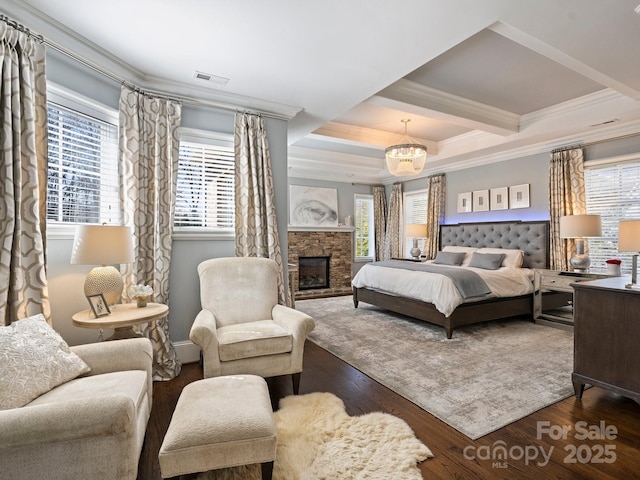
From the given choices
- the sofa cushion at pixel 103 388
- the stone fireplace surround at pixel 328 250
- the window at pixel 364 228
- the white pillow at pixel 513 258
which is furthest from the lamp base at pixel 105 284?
the window at pixel 364 228

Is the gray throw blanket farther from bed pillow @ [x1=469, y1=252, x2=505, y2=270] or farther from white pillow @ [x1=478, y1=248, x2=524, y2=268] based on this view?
white pillow @ [x1=478, y1=248, x2=524, y2=268]

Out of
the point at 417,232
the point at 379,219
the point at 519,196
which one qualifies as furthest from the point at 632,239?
the point at 379,219

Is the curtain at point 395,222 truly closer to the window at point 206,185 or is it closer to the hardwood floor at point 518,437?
the window at point 206,185

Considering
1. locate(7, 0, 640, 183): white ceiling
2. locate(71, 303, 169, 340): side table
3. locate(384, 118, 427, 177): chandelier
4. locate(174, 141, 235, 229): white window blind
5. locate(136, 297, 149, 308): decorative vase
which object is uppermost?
locate(7, 0, 640, 183): white ceiling

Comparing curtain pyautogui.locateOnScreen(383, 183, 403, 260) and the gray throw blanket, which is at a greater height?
curtain pyautogui.locateOnScreen(383, 183, 403, 260)

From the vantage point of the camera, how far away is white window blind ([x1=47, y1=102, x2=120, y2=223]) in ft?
8.27

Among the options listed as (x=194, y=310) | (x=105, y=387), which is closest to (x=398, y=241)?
(x=194, y=310)

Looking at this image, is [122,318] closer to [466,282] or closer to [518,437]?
[518,437]

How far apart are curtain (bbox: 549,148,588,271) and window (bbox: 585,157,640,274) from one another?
144mm

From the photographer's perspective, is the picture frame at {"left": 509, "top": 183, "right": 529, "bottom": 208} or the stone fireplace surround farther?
the stone fireplace surround

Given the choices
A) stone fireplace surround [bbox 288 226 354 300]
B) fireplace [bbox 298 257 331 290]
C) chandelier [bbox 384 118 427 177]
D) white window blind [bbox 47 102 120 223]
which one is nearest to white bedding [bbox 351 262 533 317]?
chandelier [bbox 384 118 427 177]

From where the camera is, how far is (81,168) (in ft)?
8.88

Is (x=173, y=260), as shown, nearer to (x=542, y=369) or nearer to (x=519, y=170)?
(x=542, y=369)

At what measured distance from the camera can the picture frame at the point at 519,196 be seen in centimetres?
540
